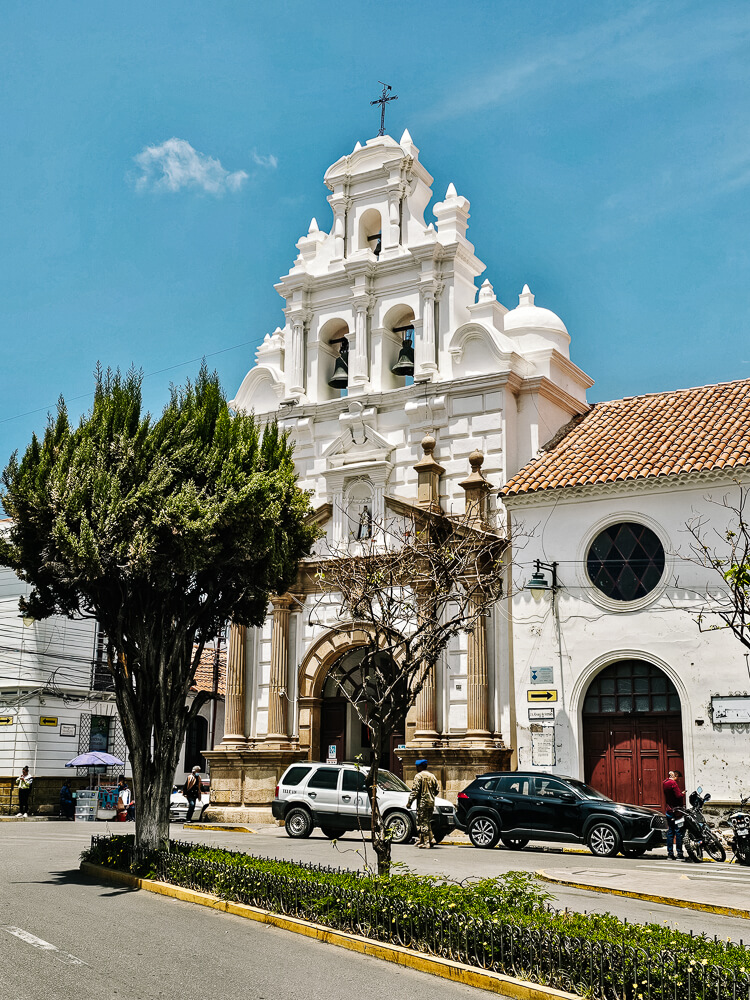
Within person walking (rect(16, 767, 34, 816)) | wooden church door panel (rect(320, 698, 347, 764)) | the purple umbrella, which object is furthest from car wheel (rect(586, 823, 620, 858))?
person walking (rect(16, 767, 34, 816))

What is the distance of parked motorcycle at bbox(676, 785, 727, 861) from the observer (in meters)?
18.8

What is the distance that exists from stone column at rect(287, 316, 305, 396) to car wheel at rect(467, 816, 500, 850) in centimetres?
1358

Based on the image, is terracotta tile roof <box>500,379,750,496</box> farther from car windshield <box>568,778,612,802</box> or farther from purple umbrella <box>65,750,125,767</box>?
purple umbrella <box>65,750,125,767</box>

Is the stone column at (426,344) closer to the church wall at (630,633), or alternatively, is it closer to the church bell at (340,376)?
the church bell at (340,376)

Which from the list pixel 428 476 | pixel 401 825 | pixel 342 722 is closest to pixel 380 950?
pixel 401 825

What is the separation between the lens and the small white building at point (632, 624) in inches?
848

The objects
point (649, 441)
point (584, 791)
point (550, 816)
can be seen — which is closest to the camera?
point (550, 816)

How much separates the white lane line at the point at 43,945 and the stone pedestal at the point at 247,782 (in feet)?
55.8

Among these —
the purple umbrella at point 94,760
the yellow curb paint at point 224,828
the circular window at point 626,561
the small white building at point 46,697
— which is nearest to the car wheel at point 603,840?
the circular window at point 626,561

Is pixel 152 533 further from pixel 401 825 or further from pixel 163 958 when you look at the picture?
pixel 401 825

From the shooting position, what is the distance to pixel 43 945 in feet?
30.4

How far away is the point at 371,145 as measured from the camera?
30.1 metres

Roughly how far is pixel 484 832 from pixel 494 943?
493 inches

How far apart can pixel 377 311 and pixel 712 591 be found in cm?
1231
